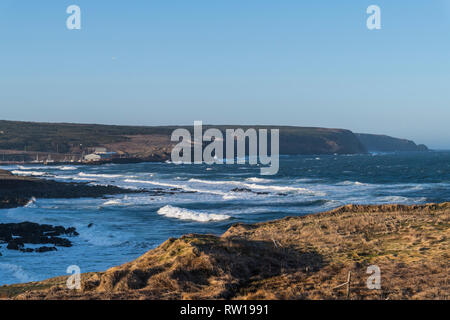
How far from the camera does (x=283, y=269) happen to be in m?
10.8

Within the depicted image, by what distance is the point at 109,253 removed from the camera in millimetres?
22047

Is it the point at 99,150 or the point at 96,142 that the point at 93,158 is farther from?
the point at 96,142

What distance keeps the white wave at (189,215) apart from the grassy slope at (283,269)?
1795 centimetres

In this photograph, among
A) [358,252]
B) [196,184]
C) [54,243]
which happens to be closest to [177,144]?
[196,184]

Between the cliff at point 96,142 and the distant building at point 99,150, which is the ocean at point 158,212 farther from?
the distant building at point 99,150

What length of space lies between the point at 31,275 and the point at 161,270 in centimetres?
891

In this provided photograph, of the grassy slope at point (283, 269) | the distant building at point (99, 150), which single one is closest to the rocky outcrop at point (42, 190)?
the grassy slope at point (283, 269)

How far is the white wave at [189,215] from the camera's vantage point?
3344 centimetres

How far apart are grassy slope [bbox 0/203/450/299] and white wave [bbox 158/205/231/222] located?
1795 centimetres

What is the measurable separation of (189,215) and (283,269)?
958 inches

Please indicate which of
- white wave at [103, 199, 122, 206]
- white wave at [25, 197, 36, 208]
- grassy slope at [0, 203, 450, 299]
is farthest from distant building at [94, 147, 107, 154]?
grassy slope at [0, 203, 450, 299]

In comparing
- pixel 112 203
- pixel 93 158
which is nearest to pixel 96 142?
pixel 93 158

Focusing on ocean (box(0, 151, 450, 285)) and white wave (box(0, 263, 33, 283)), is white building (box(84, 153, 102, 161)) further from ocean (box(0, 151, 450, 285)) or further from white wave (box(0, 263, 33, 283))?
white wave (box(0, 263, 33, 283))

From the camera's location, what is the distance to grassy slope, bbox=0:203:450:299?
932cm
